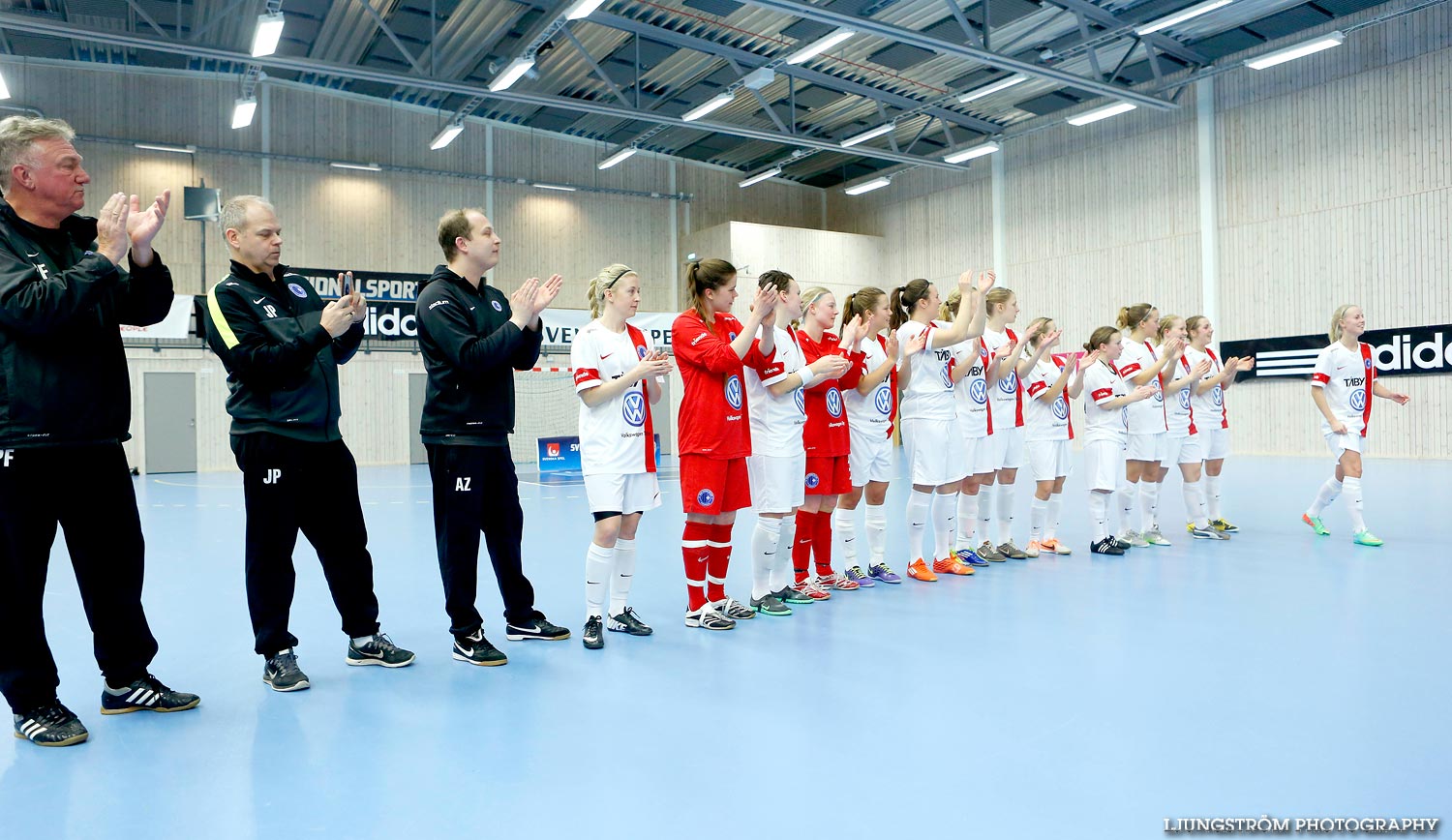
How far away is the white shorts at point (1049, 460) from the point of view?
6852mm

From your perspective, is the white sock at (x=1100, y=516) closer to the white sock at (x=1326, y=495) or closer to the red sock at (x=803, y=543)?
the white sock at (x=1326, y=495)

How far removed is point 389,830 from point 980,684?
2.23 metres

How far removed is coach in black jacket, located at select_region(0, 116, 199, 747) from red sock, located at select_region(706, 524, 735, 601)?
2.50 meters

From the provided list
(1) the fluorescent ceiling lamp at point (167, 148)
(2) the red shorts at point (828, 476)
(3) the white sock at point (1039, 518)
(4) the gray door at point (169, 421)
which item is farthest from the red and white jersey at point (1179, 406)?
(1) the fluorescent ceiling lamp at point (167, 148)

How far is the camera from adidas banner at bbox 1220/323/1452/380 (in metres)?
15.3

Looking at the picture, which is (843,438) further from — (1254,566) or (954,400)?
(1254,566)

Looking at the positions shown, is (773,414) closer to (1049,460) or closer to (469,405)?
(469,405)

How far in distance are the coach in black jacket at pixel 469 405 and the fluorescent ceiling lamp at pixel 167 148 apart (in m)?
18.0

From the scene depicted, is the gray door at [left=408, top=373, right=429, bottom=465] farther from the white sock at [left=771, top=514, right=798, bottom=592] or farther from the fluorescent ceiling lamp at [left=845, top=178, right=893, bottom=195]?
the white sock at [left=771, top=514, right=798, bottom=592]

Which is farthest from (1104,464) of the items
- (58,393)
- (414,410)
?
(414,410)

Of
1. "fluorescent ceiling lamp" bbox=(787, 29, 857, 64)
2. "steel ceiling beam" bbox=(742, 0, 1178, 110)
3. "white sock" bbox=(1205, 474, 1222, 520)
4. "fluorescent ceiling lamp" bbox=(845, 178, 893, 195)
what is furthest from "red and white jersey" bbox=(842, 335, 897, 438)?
"fluorescent ceiling lamp" bbox=(845, 178, 893, 195)

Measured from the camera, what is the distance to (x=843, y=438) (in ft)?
18.1

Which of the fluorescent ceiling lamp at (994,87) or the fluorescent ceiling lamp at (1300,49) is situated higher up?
the fluorescent ceiling lamp at (994,87)

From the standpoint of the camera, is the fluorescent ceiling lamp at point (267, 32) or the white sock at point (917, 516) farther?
the fluorescent ceiling lamp at point (267, 32)
